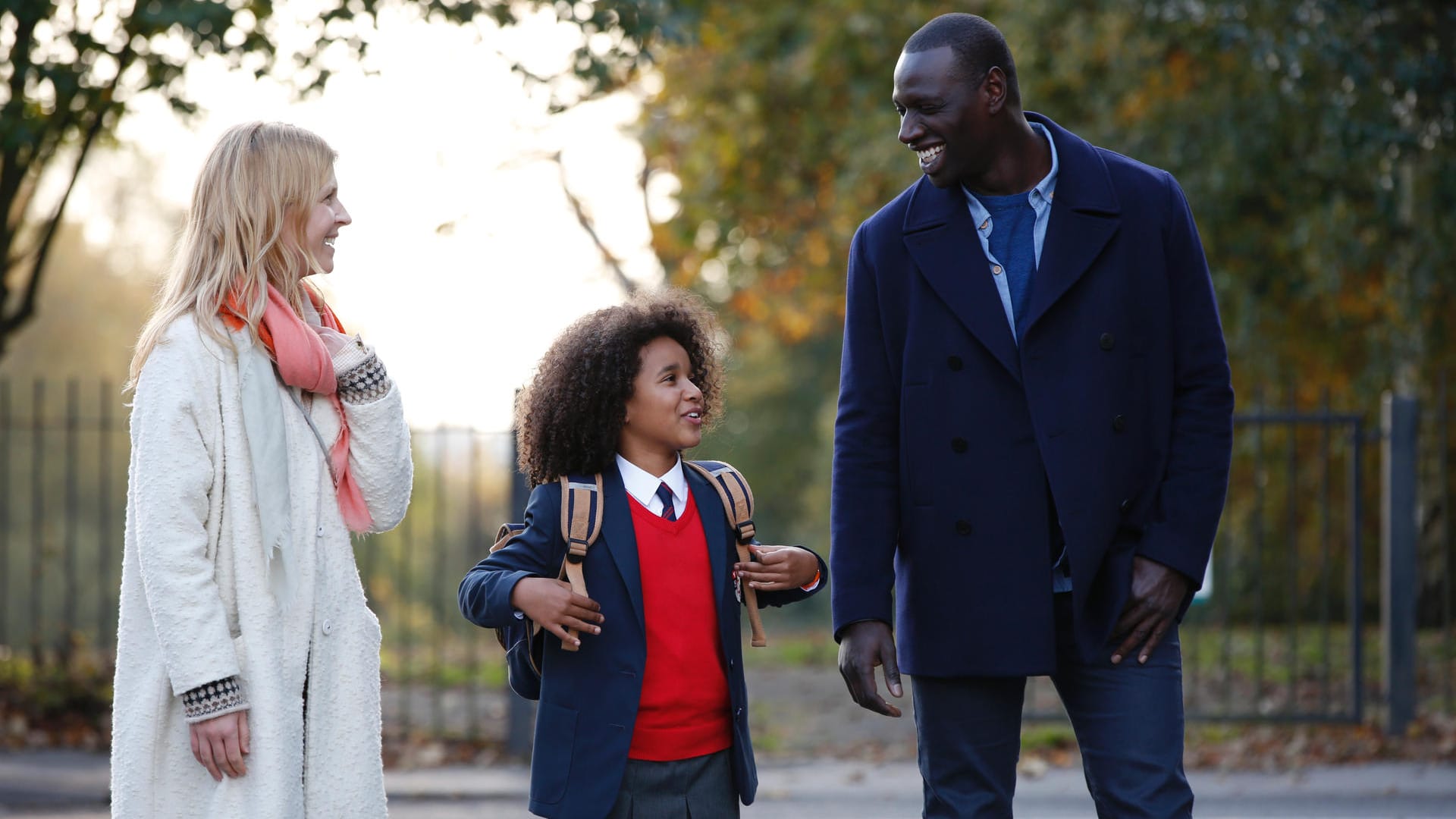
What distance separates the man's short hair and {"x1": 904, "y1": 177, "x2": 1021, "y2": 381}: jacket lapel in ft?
0.91

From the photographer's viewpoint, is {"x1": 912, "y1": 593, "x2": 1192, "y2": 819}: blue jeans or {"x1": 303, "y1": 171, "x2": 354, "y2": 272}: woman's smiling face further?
{"x1": 303, "y1": 171, "x2": 354, "y2": 272}: woman's smiling face

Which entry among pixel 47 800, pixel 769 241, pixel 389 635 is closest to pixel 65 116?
pixel 47 800

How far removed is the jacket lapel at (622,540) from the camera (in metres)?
3.19

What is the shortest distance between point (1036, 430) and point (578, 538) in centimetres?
99

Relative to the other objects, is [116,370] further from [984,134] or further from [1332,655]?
[984,134]

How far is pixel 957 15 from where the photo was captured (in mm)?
3232

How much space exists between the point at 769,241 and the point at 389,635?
8.28 metres

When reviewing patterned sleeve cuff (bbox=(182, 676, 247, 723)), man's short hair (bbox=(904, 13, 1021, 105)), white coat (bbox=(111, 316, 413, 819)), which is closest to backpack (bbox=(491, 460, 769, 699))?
white coat (bbox=(111, 316, 413, 819))

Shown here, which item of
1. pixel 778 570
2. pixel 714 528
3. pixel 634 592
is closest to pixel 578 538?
pixel 634 592

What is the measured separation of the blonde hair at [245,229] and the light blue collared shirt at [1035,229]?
4.66 ft

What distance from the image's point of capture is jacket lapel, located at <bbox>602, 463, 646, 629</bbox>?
319cm

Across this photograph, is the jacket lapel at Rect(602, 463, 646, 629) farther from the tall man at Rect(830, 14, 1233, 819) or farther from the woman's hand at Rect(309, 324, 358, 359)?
the woman's hand at Rect(309, 324, 358, 359)

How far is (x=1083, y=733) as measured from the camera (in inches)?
125

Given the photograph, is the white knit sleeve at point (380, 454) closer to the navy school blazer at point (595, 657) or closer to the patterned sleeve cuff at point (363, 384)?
the patterned sleeve cuff at point (363, 384)
